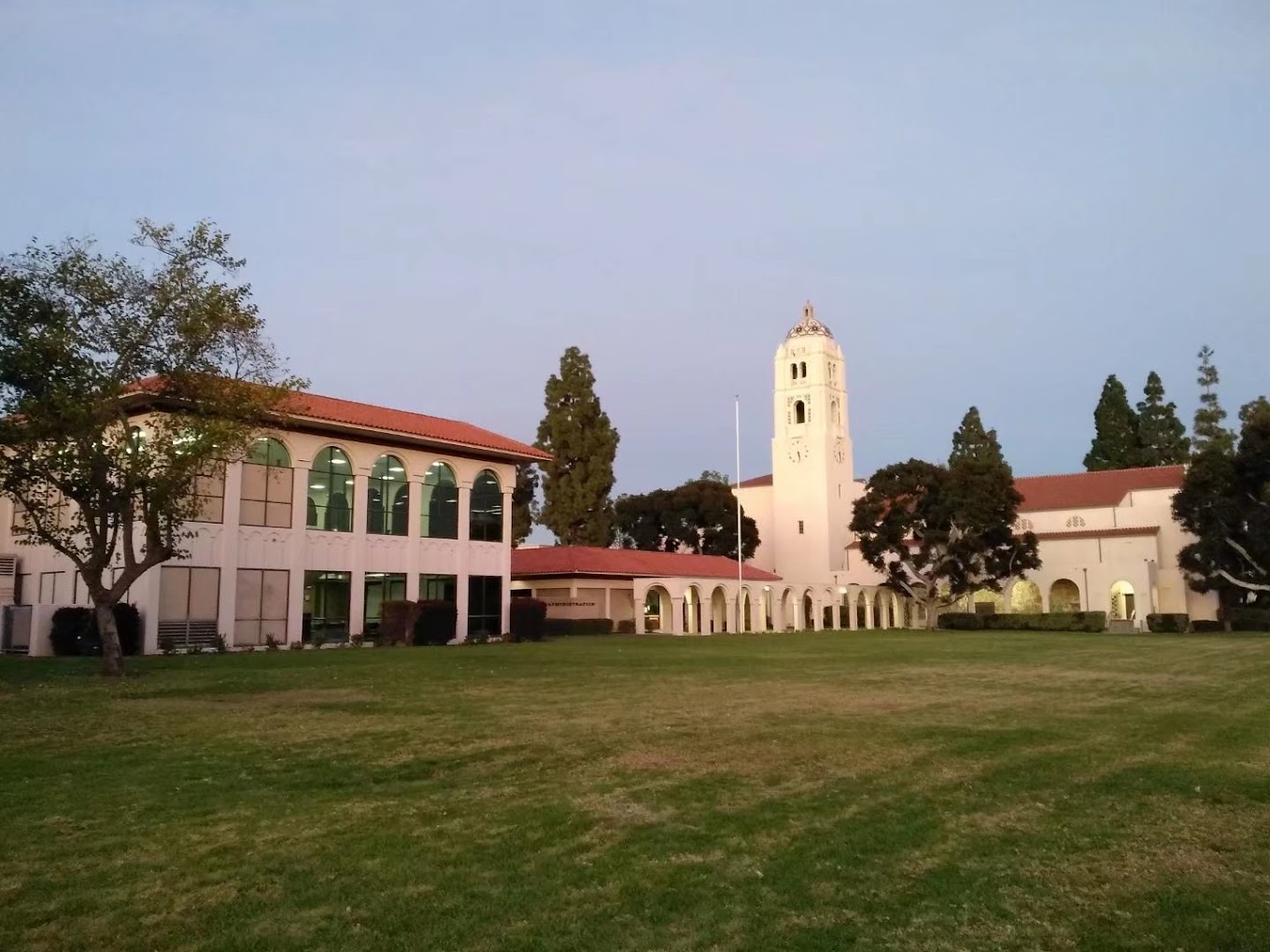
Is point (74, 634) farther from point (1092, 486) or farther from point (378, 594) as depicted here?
point (1092, 486)

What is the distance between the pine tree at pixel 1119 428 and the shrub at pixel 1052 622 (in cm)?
2545

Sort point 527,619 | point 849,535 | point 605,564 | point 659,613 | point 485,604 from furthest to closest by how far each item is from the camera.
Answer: point 849,535
point 659,613
point 605,564
point 527,619
point 485,604

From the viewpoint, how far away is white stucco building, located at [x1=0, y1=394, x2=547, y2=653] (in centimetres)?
3431

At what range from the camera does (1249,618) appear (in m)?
55.9

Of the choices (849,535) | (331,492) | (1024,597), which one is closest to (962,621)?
(1024,597)

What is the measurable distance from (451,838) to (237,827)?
165 centimetres

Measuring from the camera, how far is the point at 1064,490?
237ft

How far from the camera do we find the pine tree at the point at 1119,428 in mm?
82938

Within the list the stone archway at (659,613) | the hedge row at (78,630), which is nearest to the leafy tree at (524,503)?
the stone archway at (659,613)

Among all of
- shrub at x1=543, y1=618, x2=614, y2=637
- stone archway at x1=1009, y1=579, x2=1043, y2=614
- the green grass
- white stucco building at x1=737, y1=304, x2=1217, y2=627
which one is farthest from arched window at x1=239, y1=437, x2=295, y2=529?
stone archway at x1=1009, y1=579, x2=1043, y2=614

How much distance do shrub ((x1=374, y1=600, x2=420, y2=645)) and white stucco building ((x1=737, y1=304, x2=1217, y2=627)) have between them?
30.2m

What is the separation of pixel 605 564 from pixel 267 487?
70.1ft

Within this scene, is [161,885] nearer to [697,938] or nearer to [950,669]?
[697,938]

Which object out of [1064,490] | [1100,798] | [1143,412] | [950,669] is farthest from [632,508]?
[1100,798]
